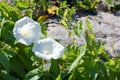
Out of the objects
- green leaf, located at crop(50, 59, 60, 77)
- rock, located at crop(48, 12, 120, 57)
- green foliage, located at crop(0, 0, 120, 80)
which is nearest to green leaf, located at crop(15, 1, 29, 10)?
green foliage, located at crop(0, 0, 120, 80)

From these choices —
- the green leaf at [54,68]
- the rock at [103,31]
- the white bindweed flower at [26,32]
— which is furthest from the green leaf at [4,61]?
the rock at [103,31]

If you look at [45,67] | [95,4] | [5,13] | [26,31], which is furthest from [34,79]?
[95,4]

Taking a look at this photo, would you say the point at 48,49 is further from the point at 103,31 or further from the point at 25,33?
the point at 103,31

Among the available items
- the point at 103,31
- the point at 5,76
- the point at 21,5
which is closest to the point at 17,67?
the point at 5,76

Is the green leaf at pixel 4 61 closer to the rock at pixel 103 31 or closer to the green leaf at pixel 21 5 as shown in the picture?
the green leaf at pixel 21 5

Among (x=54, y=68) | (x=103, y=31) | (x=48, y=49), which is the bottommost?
(x=103, y=31)

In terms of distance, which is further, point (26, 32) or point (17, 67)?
point (17, 67)
